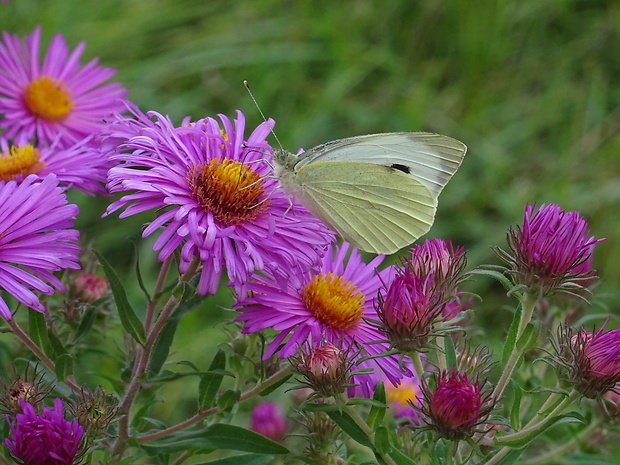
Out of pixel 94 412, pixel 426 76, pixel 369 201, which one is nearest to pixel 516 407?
pixel 369 201

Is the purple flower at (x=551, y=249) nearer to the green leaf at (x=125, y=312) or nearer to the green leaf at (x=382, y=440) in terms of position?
the green leaf at (x=382, y=440)

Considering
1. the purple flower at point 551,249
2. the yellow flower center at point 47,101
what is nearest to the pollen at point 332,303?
the purple flower at point 551,249

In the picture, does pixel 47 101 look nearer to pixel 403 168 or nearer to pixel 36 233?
pixel 36 233

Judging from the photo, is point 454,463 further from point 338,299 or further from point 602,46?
point 602,46

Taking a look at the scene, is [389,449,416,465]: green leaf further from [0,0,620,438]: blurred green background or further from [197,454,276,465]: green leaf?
[0,0,620,438]: blurred green background

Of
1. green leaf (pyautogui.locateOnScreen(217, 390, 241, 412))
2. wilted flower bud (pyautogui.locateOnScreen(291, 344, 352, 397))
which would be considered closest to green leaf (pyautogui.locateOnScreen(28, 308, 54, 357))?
green leaf (pyautogui.locateOnScreen(217, 390, 241, 412))

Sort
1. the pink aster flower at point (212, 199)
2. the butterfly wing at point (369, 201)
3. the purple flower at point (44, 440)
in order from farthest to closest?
1. the butterfly wing at point (369, 201)
2. the pink aster flower at point (212, 199)
3. the purple flower at point (44, 440)

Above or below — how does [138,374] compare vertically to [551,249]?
below

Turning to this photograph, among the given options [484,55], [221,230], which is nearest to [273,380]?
[221,230]
